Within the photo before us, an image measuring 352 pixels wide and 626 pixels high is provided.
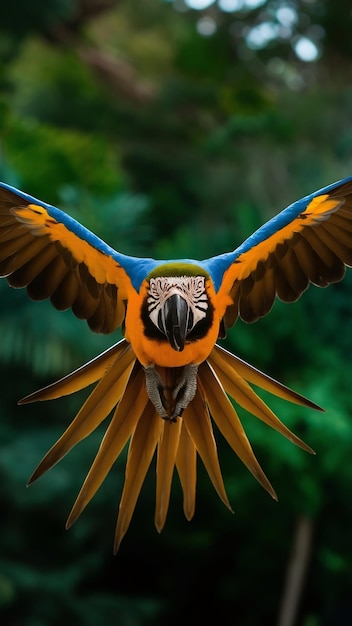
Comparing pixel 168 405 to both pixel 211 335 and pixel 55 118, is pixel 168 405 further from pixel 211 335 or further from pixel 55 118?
pixel 55 118

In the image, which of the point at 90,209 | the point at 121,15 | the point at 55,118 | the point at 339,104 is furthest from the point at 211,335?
the point at 121,15

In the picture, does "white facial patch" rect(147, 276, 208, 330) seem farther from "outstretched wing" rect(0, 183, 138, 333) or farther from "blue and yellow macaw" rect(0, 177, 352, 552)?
"outstretched wing" rect(0, 183, 138, 333)

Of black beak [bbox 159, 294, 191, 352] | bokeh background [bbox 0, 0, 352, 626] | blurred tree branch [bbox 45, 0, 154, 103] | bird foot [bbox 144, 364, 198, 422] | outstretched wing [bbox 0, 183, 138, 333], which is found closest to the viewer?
black beak [bbox 159, 294, 191, 352]

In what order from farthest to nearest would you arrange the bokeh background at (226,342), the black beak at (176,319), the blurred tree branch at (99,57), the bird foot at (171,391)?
1. the blurred tree branch at (99,57)
2. the bokeh background at (226,342)
3. the bird foot at (171,391)
4. the black beak at (176,319)

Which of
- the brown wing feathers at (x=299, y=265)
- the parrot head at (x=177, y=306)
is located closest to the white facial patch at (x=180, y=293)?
the parrot head at (x=177, y=306)

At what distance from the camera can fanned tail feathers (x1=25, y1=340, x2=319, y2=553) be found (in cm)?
101

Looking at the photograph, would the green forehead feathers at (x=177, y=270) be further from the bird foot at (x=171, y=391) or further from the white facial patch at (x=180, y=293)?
the bird foot at (x=171, y=391)

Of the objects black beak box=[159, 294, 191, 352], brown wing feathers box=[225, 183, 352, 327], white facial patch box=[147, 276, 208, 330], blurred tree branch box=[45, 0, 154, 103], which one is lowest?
black beak box=[159, 294, 191, 352]

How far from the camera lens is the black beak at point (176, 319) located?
0.81m

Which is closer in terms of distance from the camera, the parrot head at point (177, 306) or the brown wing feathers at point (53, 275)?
the parrot head at point (177, 306)

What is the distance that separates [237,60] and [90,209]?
3.46 meters

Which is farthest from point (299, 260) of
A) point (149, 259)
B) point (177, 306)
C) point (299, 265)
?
point (177, 306)

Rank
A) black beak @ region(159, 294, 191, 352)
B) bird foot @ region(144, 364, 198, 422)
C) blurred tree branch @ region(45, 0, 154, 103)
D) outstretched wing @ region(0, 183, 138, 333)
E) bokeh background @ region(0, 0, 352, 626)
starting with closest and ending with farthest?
1. black beak @ region(159, 294, 191, 352)
2. bird foot @ region(144, 364, 198, 422)
3. outstretched wing @ region(0, 183, 138, 333)
4. bokeh background @ region(0, 0, 352, 626)
5. blurred tree branch @ region(45, 0, 154, 103)

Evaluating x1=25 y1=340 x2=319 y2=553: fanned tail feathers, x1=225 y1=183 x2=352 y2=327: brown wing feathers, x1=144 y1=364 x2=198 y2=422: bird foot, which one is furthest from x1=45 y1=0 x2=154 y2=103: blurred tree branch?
x1=144 y1=364 x2=198 y2=422: bird foot
